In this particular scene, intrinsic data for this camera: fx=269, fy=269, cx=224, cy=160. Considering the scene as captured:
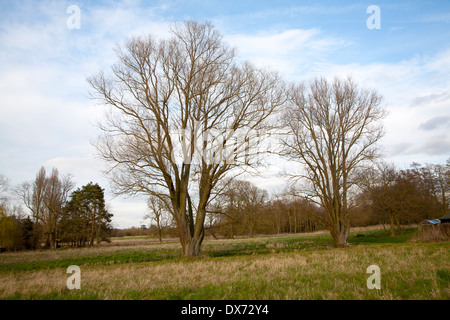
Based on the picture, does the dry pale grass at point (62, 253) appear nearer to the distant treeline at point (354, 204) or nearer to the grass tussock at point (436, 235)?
the distant treeline at point (354, 204)

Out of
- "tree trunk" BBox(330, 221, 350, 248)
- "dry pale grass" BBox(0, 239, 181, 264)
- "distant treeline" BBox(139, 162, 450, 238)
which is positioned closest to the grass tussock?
"distant treeline" BBox(139, 162, 450, 238)

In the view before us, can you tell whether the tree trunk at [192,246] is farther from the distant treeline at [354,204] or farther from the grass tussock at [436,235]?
the grass tussock at [436,235]

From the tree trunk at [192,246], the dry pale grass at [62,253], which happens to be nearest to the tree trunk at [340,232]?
the tree trunk at [192,246]

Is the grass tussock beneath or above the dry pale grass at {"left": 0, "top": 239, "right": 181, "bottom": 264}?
above

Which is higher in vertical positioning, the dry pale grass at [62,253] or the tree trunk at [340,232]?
the tree trunk at [340,232]

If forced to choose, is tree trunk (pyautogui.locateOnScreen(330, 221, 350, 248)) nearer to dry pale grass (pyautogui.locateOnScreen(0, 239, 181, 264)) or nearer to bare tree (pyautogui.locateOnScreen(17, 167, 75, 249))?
dry pale grass (pyautogui.locateOnScreen(0, 239, 181, 264))

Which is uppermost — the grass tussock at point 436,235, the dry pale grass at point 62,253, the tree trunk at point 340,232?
the tree trunk at point 340,232

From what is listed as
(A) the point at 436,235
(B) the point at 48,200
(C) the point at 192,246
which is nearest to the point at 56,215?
A: (B) the point at 48,200

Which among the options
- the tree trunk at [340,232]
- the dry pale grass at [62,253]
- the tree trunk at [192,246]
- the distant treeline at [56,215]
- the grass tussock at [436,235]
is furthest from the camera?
the distant treeline at [56,215]

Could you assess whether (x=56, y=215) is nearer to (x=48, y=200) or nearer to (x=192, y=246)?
(x=48, y=200)

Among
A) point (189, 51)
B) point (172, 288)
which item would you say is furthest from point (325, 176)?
point (172, 288)

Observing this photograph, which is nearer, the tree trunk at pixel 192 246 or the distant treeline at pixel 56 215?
the tree trunk at pixel 192 246

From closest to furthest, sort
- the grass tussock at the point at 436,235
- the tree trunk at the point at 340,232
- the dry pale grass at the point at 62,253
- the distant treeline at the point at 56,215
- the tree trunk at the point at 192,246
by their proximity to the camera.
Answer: the tree trunk at the point at 192,246
the tree trunk at the point at 340,232
the grass tussock at the point at 436,235
the dry pale grass at the point at 62,253
the distant treeline at the point at 56,215
